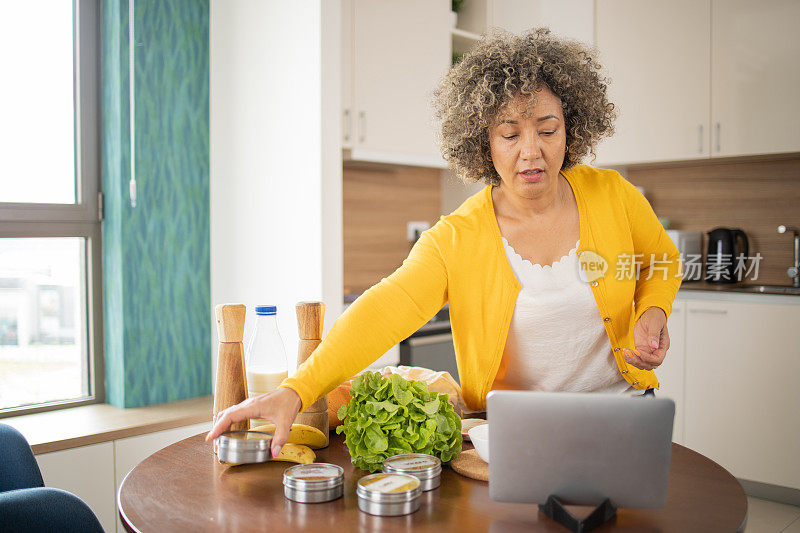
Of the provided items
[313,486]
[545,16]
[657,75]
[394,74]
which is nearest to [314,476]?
[313,486]

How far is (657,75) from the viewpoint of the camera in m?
3.71

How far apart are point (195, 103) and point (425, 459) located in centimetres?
243

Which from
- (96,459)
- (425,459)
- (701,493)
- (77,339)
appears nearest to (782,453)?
(701,493)

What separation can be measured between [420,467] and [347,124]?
2190 mm

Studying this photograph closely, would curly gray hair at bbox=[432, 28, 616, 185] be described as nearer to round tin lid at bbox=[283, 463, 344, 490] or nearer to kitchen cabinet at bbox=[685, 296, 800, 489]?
round tin lid at bbox=[283, 463, 344, 490]

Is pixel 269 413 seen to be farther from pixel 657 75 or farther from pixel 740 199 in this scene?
pixel 740 199

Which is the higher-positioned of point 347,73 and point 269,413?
point 347,73

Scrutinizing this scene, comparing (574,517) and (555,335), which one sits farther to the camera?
(555,335)

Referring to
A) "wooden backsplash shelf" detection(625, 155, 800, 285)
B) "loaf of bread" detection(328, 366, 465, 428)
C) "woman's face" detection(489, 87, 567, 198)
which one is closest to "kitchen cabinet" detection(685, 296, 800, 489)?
"wooden backsplash shelf" detection(625, 155, 800, 285)

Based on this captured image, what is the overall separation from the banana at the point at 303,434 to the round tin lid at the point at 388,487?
0.22 meters

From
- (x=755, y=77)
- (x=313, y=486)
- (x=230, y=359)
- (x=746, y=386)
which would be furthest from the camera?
(x=755, y=77)

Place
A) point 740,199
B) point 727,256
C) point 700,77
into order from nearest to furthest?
point 700,77 < point 727,256 < point 740,199

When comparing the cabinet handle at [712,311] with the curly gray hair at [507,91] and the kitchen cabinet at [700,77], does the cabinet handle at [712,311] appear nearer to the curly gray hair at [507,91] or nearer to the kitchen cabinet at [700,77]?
the kitchen cabinet at [700,77]

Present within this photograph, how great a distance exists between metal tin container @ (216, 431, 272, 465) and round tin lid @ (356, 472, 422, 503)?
7.8 inches
